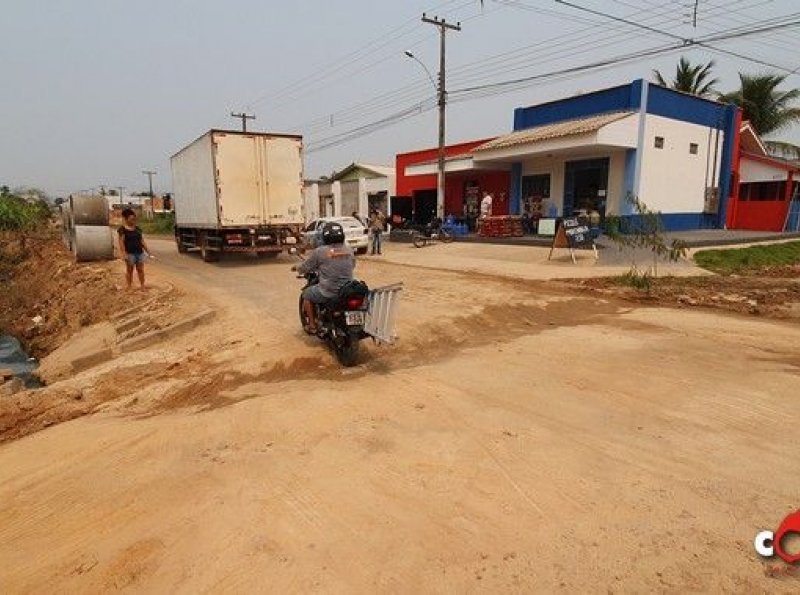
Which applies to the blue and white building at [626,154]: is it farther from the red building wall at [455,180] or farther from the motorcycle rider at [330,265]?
the motorcycle rider at [330,265]

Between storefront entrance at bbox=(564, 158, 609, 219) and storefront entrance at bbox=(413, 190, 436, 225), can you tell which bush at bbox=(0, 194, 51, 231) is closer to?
storefront entrance at bbox=(413, 190, 436, 225)

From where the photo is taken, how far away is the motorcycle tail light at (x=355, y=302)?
593cm

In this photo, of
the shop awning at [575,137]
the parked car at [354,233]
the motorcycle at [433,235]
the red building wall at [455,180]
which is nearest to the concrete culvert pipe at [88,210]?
the parked car at [354,233]

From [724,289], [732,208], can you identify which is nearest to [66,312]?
[724,289]

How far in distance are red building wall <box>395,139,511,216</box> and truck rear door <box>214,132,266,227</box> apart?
1327cm

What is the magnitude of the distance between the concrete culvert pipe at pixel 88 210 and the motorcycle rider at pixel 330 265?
14.0m

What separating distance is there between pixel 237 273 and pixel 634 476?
12481 mm

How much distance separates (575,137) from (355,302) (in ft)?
49.4

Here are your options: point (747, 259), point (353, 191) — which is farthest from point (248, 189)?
point (353, 191)

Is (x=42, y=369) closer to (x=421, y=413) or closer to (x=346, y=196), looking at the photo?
(x=421, y=413)

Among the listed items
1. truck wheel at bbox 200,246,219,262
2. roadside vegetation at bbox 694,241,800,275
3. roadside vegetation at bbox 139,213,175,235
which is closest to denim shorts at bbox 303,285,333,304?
roadside vegetation at bbox 694,241,800,275

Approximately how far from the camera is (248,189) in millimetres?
15227

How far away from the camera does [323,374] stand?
20.1ft

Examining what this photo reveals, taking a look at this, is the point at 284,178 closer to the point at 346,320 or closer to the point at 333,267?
the point at 333,267
